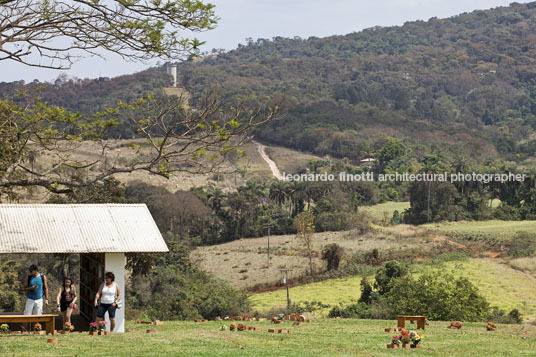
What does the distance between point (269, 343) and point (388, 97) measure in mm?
157624

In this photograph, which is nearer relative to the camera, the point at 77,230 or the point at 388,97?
the point at 77,230

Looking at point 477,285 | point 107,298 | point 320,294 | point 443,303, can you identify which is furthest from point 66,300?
point 477,285

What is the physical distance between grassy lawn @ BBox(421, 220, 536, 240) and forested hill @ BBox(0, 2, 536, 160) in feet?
66.4

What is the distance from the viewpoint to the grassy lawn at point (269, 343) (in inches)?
397

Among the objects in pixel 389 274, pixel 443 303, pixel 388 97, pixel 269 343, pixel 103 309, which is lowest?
pixel 389 274

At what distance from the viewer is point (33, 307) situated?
12281 millimetres

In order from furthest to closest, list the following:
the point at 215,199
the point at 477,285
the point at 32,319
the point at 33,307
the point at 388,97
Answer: the point at 388,97 → the point at 215,199 → the point at 477,285 → the point at 33,307 → the point at 32,319

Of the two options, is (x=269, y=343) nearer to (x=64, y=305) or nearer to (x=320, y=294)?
(x=64, y=305)

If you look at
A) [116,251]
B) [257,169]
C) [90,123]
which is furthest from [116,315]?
[257,169]

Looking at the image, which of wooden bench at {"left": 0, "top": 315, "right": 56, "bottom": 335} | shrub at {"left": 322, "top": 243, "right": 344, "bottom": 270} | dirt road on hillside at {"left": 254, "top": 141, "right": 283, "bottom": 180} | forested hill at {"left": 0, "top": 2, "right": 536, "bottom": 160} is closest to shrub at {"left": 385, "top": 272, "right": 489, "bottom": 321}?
wooden bench at {"left": 0, "top": 315, "right": 56, "bottom": 335}

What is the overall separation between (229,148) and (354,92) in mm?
138873

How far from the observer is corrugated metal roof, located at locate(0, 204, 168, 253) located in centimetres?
1266

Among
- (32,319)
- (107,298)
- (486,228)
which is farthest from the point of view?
(486,228)

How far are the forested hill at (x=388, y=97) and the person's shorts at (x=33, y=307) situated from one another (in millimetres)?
55914
